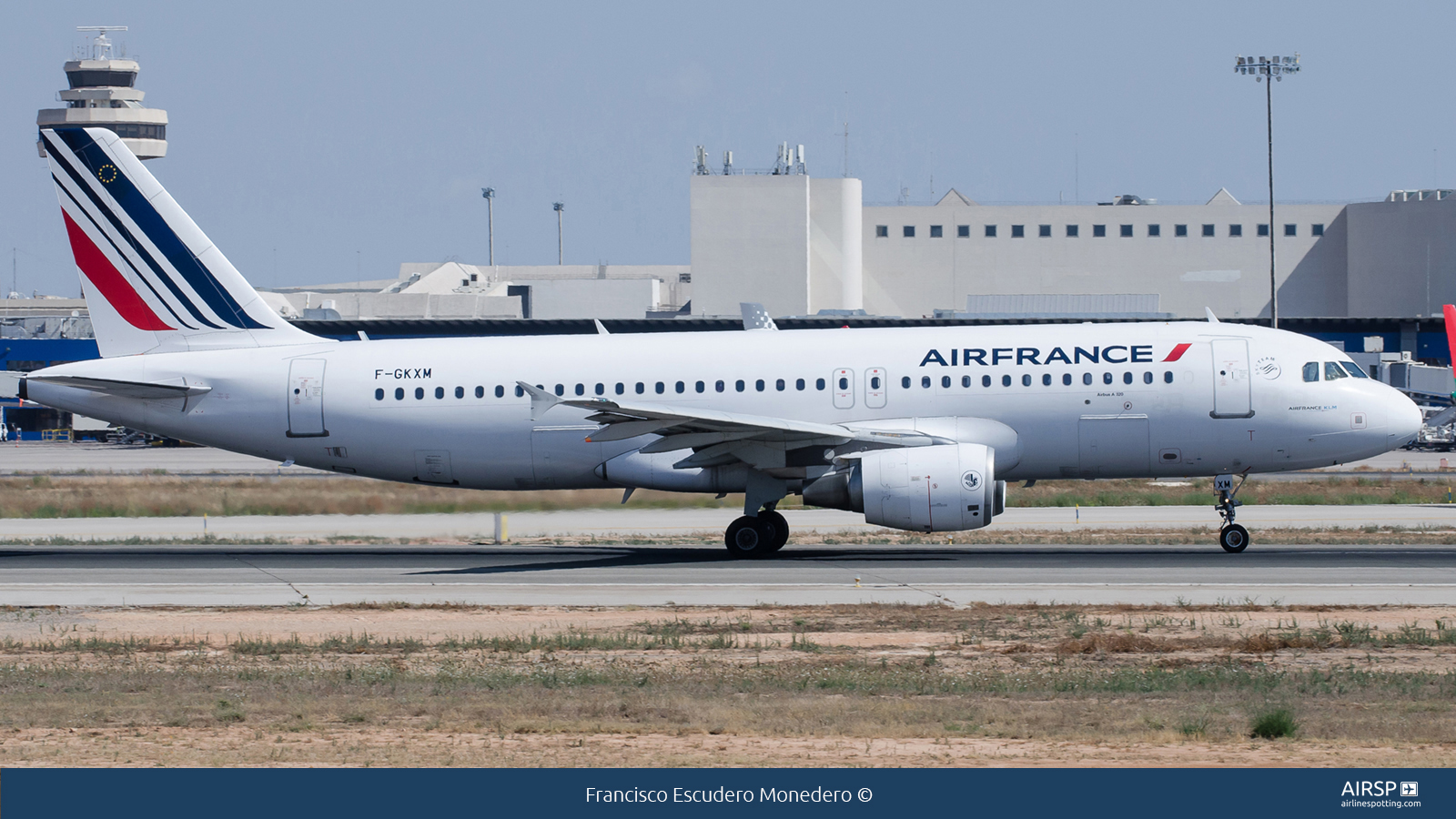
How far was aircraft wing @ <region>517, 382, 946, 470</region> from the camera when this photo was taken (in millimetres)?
26500

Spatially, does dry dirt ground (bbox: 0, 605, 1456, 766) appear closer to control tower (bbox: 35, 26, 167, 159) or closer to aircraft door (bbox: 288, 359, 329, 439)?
aircraft door (bbox: 288, 359, 329, 439)

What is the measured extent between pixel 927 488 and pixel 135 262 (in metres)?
17.5

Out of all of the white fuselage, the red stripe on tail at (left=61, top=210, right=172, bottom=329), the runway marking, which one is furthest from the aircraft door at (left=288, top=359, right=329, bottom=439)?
the runway marking

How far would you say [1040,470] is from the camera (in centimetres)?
2869

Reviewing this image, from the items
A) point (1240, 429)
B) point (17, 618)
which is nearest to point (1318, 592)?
point (1240, 429)

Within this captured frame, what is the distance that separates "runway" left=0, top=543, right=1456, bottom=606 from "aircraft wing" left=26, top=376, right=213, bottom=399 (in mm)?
3352

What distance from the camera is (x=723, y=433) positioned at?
27.4 m

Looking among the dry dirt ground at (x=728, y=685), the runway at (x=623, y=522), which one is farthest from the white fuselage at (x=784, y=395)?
the dry dirt ground at (x=728, y=685)

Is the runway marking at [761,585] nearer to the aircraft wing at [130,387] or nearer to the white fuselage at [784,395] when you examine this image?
the white fuselage at [784,395]

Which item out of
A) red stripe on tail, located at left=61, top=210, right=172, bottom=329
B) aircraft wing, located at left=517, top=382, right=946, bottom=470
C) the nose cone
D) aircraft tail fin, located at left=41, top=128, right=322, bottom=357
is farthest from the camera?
red stripe on tail, located at left=61, top=210, right=172, bottom=329

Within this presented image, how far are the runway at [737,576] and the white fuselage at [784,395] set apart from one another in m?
1.97

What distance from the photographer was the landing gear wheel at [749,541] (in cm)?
2889

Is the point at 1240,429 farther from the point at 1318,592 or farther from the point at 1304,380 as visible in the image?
the point at 1318,592

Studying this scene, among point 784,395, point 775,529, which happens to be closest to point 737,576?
point 775,529
